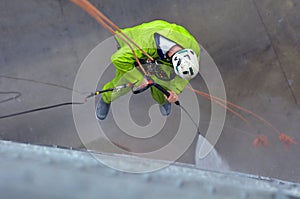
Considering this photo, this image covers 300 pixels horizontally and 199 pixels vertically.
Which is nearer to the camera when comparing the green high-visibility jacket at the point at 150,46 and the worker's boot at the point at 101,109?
the green high-visibility jacket at the point at 150,46

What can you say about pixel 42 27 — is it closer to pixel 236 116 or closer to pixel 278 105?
pixel 236 116

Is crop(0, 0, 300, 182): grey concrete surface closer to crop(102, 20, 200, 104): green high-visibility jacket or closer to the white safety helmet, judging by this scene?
crop(102, 20, 200, 104): green high-visibility jacket

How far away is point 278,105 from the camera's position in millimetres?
3992

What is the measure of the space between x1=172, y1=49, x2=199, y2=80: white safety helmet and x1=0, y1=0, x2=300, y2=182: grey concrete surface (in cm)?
115

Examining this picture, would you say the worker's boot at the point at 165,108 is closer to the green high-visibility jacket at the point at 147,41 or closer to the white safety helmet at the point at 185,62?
the green high-visibility jacket at the point at 147,41

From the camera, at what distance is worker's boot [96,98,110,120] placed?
3.72 m

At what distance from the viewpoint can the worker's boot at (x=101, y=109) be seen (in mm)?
3717

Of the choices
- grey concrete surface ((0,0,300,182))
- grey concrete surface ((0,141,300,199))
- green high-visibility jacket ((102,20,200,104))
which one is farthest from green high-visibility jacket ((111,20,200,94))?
grey concrete surface ((0,141,300,199))

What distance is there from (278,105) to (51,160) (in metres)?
3.35

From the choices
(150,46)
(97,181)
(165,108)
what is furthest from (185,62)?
(97,181)

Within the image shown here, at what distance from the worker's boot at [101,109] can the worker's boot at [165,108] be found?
20.8 inches

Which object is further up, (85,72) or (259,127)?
(85,72)

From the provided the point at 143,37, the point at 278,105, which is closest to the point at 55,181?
the point at 143,37

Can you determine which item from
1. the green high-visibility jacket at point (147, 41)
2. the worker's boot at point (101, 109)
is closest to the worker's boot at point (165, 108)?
the worker's boot at point (101, 109)
